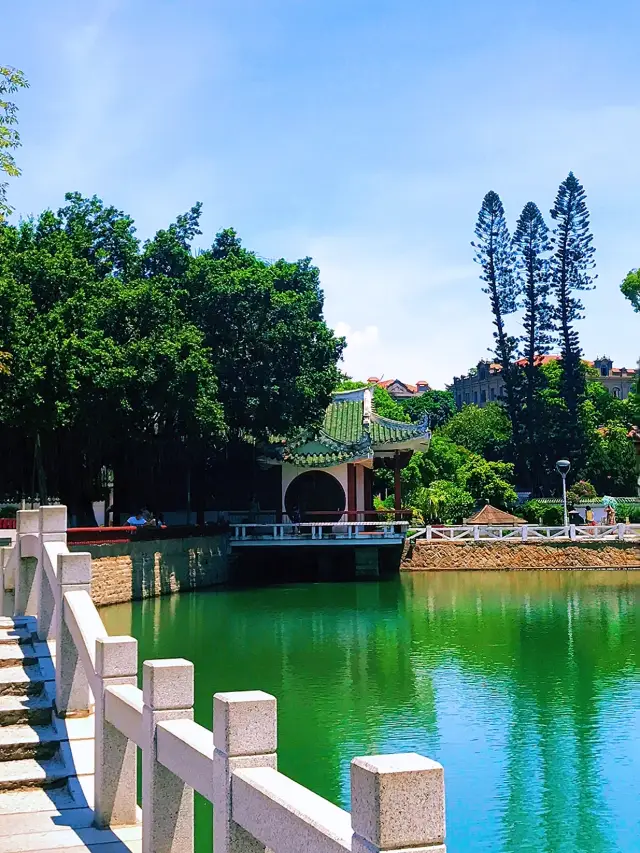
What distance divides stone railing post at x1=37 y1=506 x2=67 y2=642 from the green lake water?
2033 mm

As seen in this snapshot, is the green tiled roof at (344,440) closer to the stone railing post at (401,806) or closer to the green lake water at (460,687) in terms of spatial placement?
the green lake water at (460,687)

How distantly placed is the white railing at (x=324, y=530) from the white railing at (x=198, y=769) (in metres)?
19.9

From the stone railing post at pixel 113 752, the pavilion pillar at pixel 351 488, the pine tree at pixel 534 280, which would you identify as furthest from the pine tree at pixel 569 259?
the stone railing post at pixel 113 752

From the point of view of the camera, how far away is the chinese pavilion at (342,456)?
27.8 metres

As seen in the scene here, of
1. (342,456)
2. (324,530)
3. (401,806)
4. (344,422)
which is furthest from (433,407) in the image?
(401,806)

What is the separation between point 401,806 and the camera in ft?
7.39


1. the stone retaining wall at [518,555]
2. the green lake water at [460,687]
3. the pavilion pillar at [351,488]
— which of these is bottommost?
the green lake water at [460,687]

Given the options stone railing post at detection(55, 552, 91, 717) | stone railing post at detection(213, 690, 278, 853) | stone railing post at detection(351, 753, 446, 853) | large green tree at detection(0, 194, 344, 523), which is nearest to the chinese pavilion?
large green tree at detection(0, 194, 344, 523)

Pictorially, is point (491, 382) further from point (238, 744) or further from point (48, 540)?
point (238, 744)

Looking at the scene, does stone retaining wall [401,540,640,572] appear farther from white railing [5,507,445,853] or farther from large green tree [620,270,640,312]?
white railing [5,507,445,853]

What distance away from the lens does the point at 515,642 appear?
52.9 feet

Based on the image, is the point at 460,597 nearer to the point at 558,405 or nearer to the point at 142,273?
the point at 142,273

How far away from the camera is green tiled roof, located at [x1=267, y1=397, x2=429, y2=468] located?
90.4ft

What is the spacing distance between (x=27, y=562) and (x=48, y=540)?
1093mm
